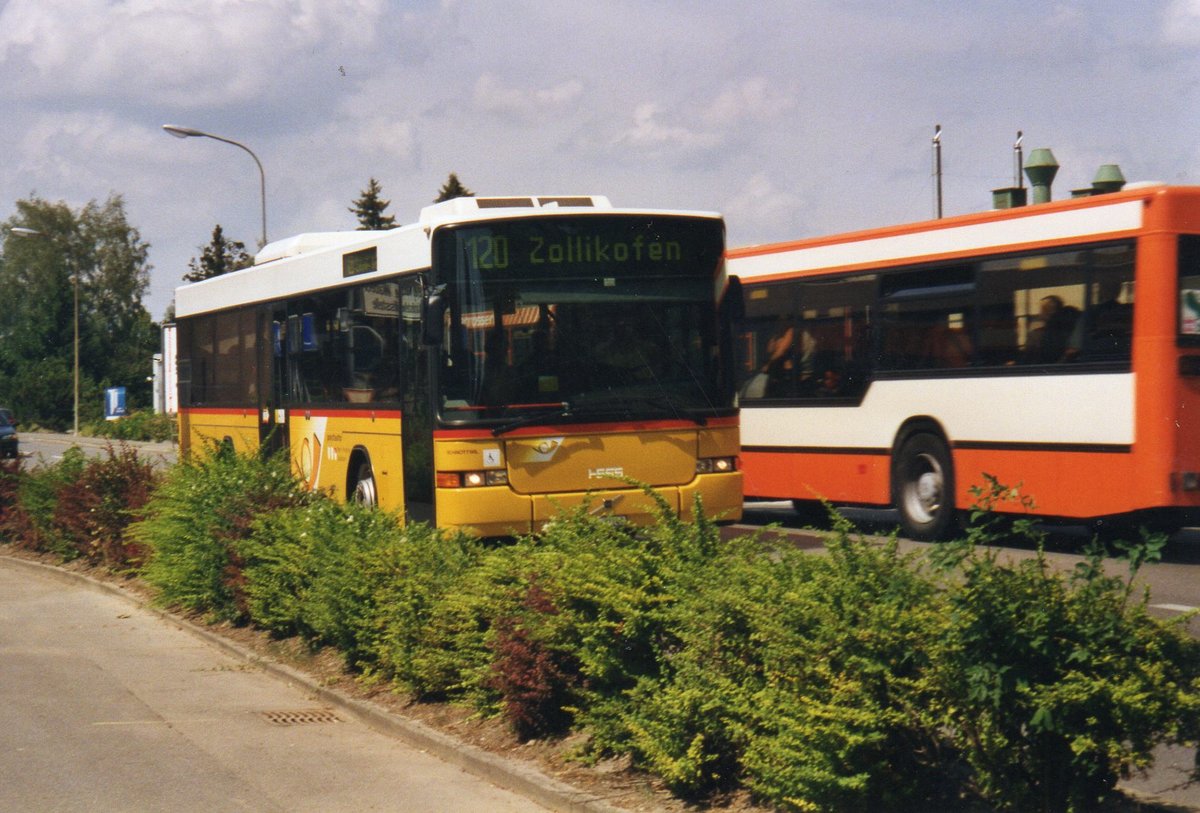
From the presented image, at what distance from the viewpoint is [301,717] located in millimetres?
9469

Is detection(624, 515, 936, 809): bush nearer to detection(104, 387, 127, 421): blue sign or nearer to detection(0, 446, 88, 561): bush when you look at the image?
detection(0, 446, 88, 561): bush

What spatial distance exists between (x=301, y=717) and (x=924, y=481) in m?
7.97

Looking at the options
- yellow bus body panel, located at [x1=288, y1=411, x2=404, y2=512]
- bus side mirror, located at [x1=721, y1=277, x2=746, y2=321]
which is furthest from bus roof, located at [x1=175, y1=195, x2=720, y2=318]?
yellow bus body panel, located at [x1=288, y1=411, x2=404, y2=512]

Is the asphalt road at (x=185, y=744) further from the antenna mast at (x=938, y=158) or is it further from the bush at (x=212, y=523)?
the antenna mast at (x=938, y=158)

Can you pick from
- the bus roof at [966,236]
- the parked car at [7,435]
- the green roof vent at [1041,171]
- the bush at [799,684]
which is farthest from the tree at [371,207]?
the bush at [799,684]

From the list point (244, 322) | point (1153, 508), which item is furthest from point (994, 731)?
point (244, 322)

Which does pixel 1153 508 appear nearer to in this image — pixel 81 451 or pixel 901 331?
pixel 901 331

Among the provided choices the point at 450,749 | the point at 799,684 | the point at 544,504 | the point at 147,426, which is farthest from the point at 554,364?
the point at 147,426

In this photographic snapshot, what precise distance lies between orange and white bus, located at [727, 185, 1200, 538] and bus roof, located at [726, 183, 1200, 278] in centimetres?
2

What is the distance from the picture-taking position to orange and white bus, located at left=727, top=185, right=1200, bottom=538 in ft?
41.9

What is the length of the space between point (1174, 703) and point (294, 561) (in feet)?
24.2

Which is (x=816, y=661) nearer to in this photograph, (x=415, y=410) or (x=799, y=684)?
(x=799, y=684)

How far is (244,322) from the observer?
19141mm

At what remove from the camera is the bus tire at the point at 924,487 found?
15.0 metres
